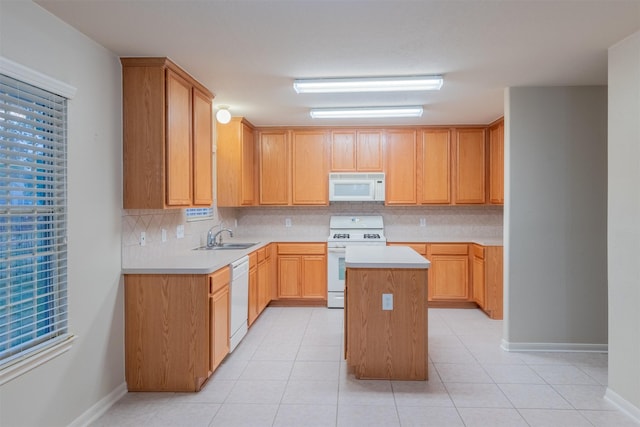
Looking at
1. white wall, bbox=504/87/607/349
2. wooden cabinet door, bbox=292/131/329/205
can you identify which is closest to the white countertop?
white wall, bbox=504/87/607/349

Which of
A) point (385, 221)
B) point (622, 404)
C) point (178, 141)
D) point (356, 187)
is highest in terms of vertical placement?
point (178, 141)

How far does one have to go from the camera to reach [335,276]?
5062mm

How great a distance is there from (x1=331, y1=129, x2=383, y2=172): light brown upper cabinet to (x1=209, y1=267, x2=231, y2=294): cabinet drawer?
252 centimetres

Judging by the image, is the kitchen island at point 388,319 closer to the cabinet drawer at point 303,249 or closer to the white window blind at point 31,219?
the white window blind at point 31,219

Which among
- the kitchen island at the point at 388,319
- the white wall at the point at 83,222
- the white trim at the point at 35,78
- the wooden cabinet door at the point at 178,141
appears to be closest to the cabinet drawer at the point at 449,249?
the kitchen island at the point at 388,319

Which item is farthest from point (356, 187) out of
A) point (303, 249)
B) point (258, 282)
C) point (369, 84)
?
point (369, 84)

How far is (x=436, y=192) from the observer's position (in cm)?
524

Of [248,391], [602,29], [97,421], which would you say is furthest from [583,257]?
[97,421]

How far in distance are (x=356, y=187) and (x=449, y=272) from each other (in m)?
1.60

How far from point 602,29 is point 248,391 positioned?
323cm

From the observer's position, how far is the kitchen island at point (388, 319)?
9.65ft

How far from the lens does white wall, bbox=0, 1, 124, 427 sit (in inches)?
77.5

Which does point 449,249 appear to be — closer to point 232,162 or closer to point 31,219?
point 232,162

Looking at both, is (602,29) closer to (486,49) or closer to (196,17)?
(486,49)
